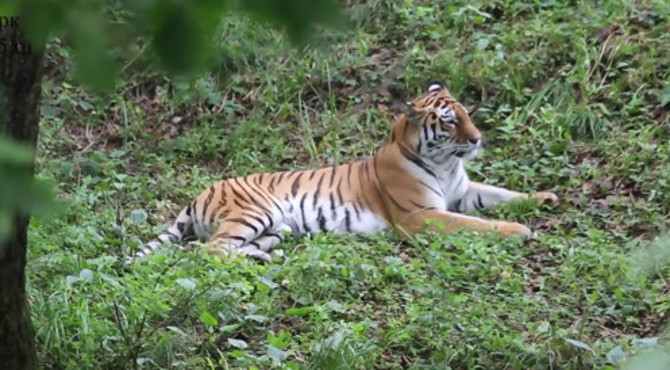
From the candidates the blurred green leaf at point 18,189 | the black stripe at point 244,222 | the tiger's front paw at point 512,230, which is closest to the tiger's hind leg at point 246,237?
the black stripe at point 244,222

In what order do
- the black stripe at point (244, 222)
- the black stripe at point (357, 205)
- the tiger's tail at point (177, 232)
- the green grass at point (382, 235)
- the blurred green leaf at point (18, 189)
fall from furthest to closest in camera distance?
1. the black stripe at point (357, 205)
2. the black stripe at point (244, 222)
3. the tiger's tail at point (177, 232)
4. the green grass at point (382, 235)
5. the blurred green leaf at point (18, 189)

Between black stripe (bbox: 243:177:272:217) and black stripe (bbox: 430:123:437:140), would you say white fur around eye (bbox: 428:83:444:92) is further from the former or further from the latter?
black stripe (bbox: 243:177:272:217)

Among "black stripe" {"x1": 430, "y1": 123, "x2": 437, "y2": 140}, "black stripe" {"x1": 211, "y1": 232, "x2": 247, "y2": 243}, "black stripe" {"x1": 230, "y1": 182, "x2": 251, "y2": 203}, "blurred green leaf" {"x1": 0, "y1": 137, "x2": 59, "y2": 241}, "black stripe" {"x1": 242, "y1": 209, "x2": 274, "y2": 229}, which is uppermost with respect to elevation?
"blurred green leaf" {"x1": 0, "y1": 137, "x2": 59, "y2": 241}

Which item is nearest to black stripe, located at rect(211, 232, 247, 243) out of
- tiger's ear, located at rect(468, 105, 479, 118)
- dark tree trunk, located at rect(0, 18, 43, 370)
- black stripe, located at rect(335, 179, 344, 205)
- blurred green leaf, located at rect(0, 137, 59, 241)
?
black stripe, located at rect(335, 179, 344, 205)

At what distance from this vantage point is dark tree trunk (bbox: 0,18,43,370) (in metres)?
2.88

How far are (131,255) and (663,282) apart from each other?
2538 millimetres

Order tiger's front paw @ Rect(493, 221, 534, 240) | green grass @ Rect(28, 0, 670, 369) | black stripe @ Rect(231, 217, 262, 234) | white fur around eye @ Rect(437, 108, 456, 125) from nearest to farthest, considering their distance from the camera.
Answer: green grass @ Rect(28, 0, 670, 369) < tiger's front paw @ Rect(493, 221, 534, 240) < black stripe @ Rect(231, 217, 262, 234) < white fur around eye @ Rect(437, 108, 456, 125)

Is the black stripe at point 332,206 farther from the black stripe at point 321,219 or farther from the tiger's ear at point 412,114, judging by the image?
the tiger's ear at point 412,114

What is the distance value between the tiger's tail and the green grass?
97 mm

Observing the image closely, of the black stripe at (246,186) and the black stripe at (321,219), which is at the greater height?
the black stripe at (246,186)

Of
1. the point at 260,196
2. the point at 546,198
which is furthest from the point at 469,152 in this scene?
the point at 260,196

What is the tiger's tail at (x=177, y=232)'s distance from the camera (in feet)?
19.0

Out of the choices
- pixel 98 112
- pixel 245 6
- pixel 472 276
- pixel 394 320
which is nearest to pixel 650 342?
pixel 394 320

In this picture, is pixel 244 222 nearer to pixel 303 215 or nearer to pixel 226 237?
pixel 226 237
